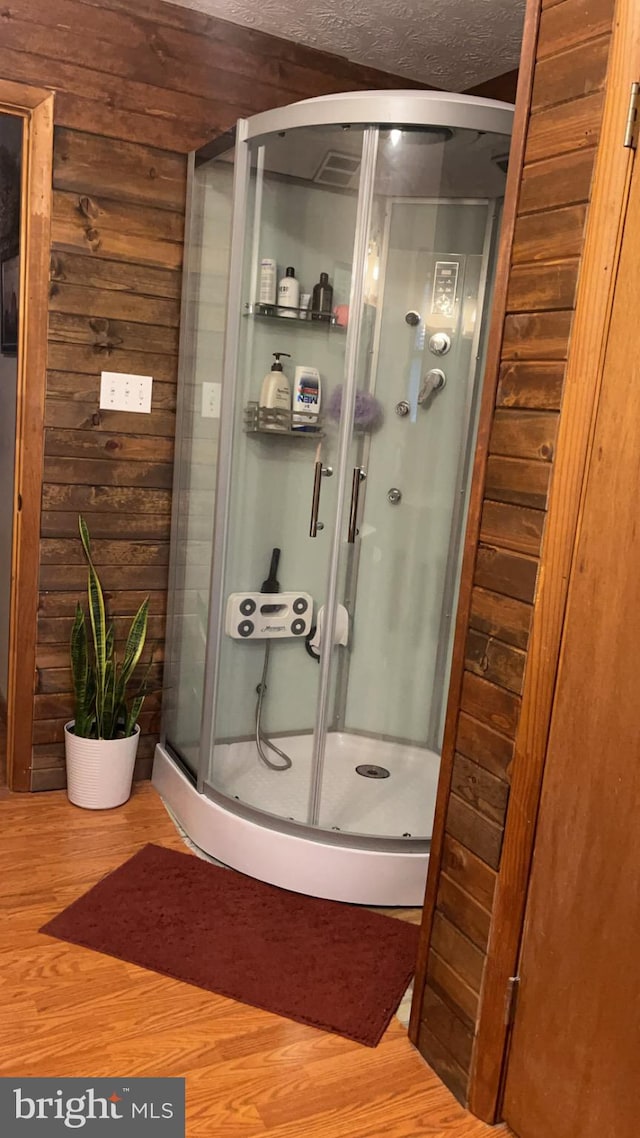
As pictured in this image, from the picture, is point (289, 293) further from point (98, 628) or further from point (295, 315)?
point (98, 628)

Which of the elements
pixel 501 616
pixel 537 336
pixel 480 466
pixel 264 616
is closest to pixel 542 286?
pixel 537 336

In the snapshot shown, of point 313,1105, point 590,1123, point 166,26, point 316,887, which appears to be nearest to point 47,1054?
point 313,1105

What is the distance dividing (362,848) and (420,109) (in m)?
1.88

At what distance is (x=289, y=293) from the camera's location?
7.95 ft

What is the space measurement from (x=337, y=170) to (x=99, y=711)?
170cm

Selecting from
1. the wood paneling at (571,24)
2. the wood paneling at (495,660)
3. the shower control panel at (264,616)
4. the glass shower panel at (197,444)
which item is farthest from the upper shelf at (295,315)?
the wood paneling at (495,660)

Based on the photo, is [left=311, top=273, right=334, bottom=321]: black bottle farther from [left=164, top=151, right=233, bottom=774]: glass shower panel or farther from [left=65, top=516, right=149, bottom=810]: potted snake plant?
[left=65, top=516, right=149, bottom=810]: potted snake plant

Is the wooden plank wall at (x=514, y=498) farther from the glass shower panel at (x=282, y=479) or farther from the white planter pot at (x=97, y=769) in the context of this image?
the white planter pot at (x=97, y=769)

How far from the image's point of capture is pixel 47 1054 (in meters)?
1.68

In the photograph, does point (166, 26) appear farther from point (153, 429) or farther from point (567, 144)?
point (567, 144)

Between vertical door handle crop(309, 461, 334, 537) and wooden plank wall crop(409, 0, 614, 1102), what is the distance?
33.1 inches

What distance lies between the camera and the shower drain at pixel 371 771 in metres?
2.70

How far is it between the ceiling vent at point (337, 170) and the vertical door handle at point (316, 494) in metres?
0.73

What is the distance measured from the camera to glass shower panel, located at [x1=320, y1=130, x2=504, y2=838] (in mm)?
2254
